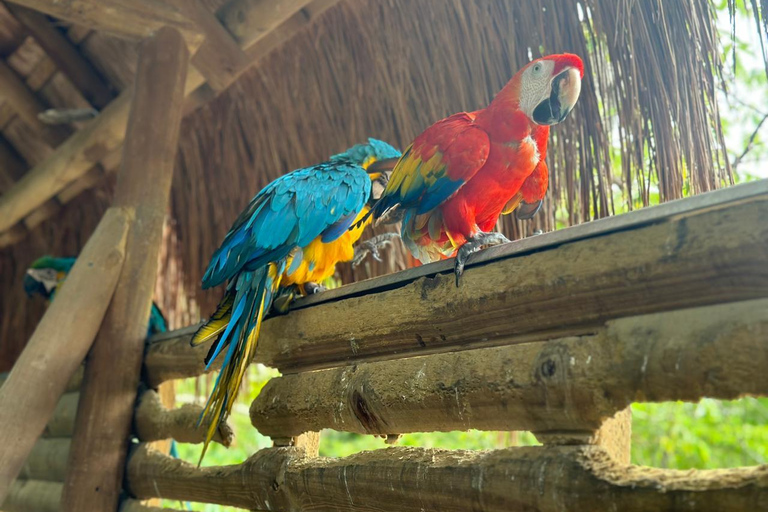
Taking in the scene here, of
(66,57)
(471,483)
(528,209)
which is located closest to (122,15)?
(66,57)

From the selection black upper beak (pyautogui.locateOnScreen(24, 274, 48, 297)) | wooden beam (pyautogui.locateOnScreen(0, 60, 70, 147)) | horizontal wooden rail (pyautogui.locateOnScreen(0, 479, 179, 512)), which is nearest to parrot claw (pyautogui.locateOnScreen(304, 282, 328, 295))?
horizontal wooden rail (pyautogui.locateOnScreen(0, 479, 179, 512))

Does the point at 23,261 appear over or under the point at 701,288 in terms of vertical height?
over

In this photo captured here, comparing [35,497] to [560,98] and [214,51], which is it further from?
[560,98]

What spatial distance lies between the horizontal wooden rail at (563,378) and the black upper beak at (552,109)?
0.62 m

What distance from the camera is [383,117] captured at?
279 cm

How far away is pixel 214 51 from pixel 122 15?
15.2 inches

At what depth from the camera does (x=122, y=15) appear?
2.52 meters

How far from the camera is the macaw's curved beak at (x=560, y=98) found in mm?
1591

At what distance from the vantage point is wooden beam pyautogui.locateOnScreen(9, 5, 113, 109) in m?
3.09

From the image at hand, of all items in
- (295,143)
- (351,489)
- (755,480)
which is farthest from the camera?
(295,143)

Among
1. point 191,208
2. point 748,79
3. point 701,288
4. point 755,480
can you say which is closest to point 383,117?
point 191,208

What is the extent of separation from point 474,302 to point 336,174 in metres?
0.71

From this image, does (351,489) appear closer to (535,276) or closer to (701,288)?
(535,276)

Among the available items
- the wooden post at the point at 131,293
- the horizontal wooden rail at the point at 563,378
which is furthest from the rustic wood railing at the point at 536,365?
the wooden post at the point at 131,293
